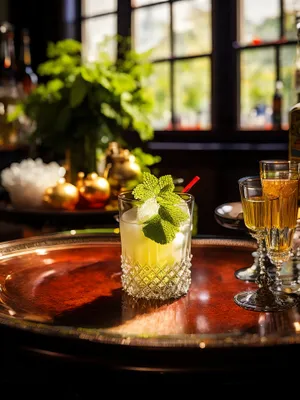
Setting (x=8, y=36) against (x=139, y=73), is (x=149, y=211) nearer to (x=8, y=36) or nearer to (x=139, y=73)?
(x=139, y=73)

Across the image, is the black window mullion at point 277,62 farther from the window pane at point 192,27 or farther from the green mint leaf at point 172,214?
the green mint leaf at point 172,214

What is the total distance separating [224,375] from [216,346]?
0.12ft

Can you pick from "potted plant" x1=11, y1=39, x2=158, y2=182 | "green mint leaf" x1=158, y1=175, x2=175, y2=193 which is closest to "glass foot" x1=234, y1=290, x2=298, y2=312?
"green mint leaf" x1=158, y1=175, x2=175, y2=193

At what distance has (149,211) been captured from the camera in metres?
1.04

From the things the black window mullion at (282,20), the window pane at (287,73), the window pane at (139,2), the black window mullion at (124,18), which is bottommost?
the window pane at (287,73)

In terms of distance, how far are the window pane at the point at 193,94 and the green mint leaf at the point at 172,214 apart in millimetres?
3041

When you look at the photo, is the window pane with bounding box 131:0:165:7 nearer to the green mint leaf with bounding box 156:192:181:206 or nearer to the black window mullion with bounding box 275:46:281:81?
the black window mullion with bounding box 275:46:281:81

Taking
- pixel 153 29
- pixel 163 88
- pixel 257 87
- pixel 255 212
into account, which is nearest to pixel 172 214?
pixel 255 212

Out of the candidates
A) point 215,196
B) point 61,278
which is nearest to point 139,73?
point 215,196

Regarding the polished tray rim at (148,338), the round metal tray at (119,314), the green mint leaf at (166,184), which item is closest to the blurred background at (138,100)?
the round metal tray at (119,314)

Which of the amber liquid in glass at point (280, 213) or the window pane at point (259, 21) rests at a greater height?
the window pane at point (259, 21)

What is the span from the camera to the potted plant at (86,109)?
235 cm

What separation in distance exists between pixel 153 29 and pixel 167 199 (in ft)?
11.4

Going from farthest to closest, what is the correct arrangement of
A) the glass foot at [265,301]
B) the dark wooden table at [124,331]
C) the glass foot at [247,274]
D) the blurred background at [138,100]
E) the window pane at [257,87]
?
the window pane at [257,87] → the blurred background at [138,100] → the glass foot at [247,274] → the glass foot at [265,301] → the dark wooden table at [124,331]
